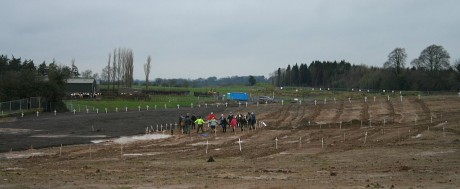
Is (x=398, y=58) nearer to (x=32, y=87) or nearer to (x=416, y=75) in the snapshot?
(x=416, y=75)

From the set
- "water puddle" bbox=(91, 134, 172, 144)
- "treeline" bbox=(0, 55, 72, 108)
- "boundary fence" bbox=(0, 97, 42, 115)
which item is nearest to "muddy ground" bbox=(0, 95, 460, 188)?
"water puddle" bbox=(91, 134, 172, 144)

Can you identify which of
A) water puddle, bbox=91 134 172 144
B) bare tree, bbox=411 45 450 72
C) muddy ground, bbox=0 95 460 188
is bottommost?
water puddle, bbox=91 134 172 144

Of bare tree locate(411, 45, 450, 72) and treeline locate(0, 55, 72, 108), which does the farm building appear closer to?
treeline locate(0, 55, 72, 108)

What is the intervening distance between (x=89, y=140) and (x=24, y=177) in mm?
20634

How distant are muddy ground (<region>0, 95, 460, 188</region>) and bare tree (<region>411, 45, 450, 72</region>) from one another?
53.3 metres

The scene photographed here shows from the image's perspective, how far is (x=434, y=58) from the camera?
109m

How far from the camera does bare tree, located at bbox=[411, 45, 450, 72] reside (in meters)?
109

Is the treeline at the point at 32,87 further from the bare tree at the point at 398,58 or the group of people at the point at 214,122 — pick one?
the bare tree at the point at 398,58

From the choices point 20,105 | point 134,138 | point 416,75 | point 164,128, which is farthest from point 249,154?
point 416,75

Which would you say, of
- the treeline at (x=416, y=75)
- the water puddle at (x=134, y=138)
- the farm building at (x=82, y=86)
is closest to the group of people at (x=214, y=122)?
the water puddle at (x=134, y=138)

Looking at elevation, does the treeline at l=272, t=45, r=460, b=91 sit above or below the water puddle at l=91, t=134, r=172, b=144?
above

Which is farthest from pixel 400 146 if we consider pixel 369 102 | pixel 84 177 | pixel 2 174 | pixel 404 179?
pixel 369 102

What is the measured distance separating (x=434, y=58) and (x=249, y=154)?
90426 mm

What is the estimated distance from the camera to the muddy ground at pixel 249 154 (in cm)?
1728
